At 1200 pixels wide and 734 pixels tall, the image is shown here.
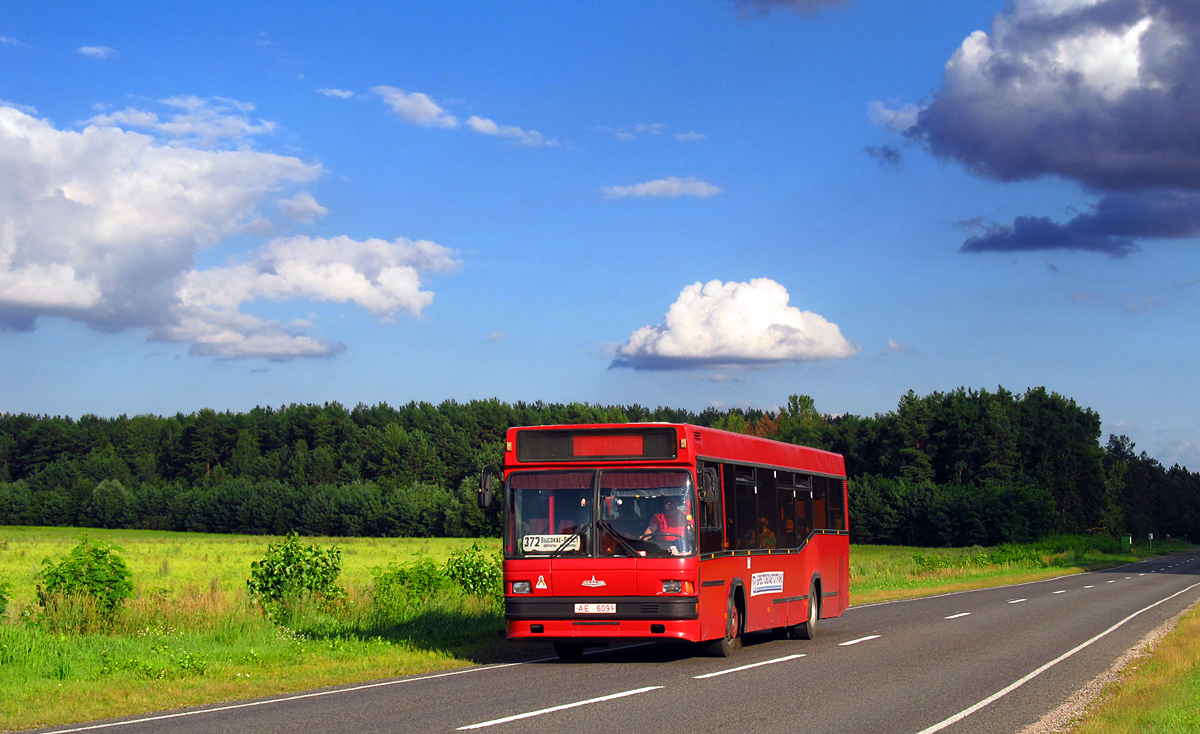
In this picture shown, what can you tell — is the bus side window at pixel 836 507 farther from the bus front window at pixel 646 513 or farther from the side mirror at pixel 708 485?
the bus front window at pixel 646 513

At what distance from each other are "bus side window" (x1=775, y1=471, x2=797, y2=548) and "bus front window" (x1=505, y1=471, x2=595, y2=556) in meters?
4.33

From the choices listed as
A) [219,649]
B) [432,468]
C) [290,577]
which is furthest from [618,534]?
[432,468]

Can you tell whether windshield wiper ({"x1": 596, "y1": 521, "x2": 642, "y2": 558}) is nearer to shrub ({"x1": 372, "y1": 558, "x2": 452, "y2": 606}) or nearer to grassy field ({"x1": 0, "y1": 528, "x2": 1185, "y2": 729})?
grassy field ({"x1": 0, "y1": 528, "x2": 1185, "y2": 729})

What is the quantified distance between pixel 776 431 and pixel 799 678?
13517cm

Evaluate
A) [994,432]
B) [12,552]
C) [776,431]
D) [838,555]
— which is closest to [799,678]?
[838,555]

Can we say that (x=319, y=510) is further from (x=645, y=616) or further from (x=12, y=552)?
(x=645, y=616)

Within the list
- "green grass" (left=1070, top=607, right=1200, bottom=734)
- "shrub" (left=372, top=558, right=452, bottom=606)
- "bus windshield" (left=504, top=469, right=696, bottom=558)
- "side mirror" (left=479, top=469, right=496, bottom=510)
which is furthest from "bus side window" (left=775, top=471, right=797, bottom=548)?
"shrub" (left=372, top=558, right=452, bottom=606)

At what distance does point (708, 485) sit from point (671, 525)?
2.30ft

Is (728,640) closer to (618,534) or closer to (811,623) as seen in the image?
(618,534)

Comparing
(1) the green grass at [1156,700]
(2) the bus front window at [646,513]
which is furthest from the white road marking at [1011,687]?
(2) the bus front window at [646,513]

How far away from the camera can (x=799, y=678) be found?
43.1 ft

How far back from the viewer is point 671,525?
13945 millimetres

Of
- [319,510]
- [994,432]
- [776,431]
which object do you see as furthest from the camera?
[776,431]

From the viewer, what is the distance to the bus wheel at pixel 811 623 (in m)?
19.0
